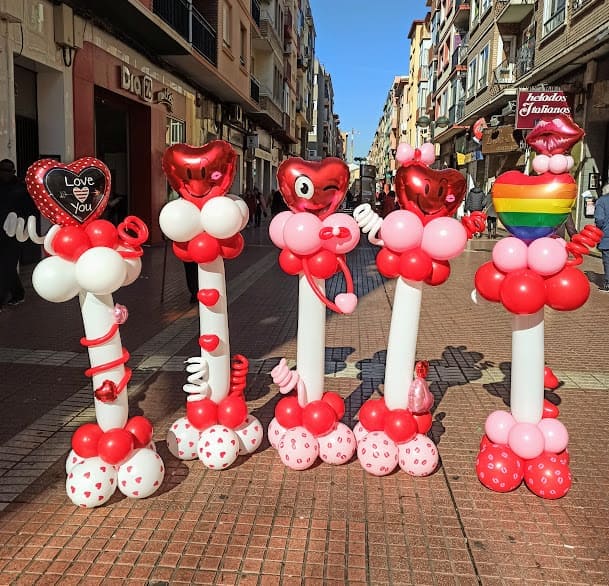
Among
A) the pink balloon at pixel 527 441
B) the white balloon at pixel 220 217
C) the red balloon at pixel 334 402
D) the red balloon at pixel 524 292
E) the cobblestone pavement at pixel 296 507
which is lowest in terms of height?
the cobblestone pavement at pixel 296 507

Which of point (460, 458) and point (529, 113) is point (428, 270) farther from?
point (529, 113)

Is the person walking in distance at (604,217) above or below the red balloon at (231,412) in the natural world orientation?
above

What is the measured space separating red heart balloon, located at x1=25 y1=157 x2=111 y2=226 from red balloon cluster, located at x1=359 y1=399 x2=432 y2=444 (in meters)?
1.97

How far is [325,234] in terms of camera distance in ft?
11.4

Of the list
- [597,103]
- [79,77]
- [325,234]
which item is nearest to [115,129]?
[79,77]

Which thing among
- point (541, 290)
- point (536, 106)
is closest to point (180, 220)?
point (541, 290)

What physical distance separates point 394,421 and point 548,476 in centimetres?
89

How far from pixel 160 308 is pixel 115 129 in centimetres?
960

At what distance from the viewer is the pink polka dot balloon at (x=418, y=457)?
145 inches

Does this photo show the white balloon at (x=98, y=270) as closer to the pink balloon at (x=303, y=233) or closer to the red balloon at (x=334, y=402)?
the pink balloon at (x=303, y=233)

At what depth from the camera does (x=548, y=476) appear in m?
3.46

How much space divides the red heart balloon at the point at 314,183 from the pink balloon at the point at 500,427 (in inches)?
61.8

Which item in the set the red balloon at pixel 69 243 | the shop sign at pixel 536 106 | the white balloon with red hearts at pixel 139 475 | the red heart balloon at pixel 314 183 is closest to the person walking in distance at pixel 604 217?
the shop sign at pixel 536 106

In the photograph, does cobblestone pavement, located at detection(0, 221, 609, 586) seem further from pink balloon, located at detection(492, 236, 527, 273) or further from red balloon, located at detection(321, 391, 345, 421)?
pink balloon, located at detection(492, 236, 527, 273)
